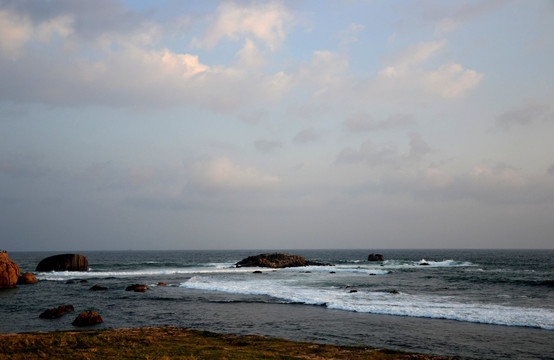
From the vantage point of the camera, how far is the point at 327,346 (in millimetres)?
19797

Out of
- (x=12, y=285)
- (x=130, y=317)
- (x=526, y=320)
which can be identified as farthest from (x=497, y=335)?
(x=12, y=285)

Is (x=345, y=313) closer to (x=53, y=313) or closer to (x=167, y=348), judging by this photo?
(x=167, y=348)

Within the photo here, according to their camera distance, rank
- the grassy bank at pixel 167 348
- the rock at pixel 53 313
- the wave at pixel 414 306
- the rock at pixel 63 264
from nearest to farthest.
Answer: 1. the grassy bank at pixel 167 348
2. the wave at pixel 414 306
3. the rock at pixel 53 313
4. the rock at pixel 63 264

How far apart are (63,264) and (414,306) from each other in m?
79.2

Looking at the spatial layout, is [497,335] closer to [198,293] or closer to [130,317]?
[130,317]

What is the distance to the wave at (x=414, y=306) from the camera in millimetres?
28391

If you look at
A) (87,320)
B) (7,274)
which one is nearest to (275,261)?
(7,274)

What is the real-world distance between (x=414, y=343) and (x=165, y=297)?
2897cm

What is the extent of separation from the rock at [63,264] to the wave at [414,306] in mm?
54743

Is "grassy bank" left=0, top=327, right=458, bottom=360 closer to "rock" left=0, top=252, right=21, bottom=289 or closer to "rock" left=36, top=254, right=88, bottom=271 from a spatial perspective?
"rock" left=0, top=252, right=21, bottom=289

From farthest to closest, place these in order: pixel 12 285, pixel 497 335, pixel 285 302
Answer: pixel 12 285 < pixel 285 302 < pixel 497 335

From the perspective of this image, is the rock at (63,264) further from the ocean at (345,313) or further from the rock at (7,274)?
the ocean at (345,313)

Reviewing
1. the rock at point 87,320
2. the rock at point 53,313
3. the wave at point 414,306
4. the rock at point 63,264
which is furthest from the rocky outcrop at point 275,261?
the rock at point 87,320

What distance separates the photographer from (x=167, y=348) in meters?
18.0
